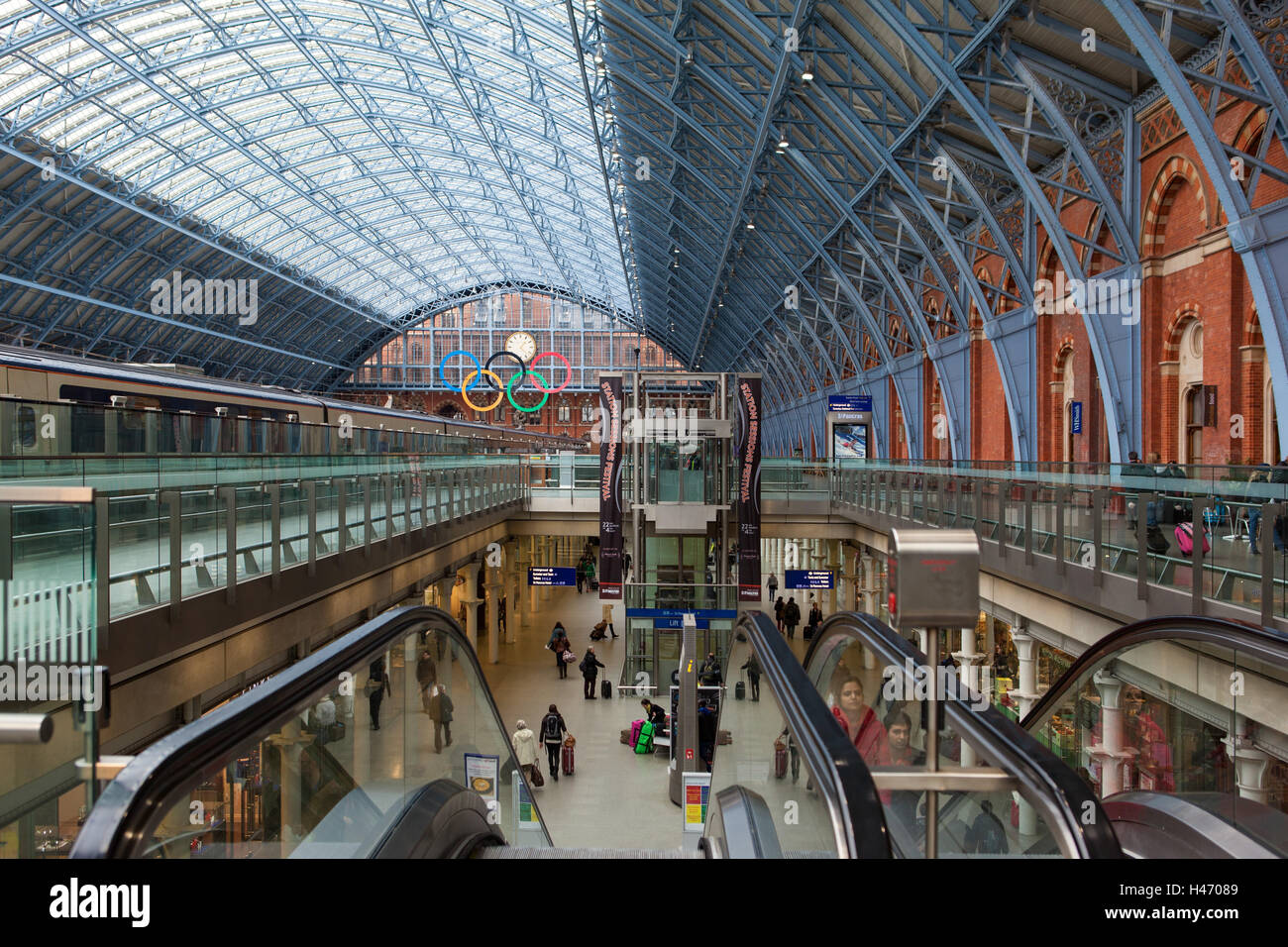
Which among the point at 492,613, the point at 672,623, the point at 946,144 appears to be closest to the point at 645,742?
the point at 672,623

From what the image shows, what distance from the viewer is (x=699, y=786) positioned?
11.4m

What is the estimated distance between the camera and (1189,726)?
395 cm

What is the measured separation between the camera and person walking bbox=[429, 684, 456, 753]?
4207 mm

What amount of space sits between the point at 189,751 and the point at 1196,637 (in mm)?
3585

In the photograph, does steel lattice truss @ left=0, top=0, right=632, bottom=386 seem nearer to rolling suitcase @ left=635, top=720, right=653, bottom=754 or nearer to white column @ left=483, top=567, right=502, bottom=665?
white column @ left=483, top=567, right=502, bottom=665

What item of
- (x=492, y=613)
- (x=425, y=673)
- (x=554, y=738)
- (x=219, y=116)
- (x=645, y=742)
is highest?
(x=219, y=116)

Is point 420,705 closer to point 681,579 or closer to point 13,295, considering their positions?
point 681,579

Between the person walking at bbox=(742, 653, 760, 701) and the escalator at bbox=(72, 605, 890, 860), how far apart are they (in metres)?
0.06

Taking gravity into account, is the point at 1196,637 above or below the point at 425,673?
above

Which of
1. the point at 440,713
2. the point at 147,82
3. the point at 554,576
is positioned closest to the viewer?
the point at 440,713

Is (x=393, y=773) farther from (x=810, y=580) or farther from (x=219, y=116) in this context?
(x=219, y=116)

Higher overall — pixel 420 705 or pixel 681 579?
pixel 420 705
